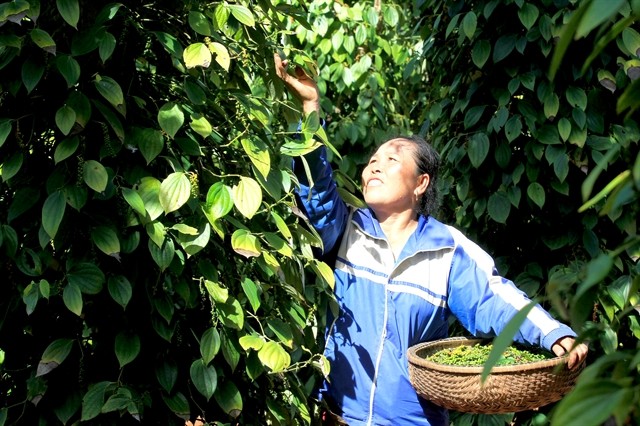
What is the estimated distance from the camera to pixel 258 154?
1.96 meters

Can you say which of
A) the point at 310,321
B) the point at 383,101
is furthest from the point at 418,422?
the point at 383,101

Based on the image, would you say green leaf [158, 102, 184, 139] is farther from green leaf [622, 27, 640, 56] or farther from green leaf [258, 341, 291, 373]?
green leaf [622, 27, 640, 56]

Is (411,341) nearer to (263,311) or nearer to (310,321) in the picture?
(310,321)

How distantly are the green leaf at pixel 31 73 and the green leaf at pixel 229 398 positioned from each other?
0.72m

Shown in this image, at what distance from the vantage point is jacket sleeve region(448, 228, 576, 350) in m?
2.23

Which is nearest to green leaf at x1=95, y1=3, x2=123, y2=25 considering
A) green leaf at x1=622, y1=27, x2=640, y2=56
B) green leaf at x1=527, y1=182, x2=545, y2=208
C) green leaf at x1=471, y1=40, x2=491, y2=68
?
green leaf at x1=471, y1=40, x2=491, y2=68

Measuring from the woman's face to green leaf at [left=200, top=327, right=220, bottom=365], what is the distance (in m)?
0.72

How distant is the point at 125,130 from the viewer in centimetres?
191

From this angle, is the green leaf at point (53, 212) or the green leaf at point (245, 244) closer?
the green leaf at point (53, 212)

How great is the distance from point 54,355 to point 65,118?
45 centimetres

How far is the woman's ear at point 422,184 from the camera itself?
259 centimetres

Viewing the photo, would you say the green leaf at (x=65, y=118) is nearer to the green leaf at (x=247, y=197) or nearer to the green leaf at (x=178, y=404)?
the green leaf at (x=247, y=197)

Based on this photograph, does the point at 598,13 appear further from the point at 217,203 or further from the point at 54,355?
the point at 54,355

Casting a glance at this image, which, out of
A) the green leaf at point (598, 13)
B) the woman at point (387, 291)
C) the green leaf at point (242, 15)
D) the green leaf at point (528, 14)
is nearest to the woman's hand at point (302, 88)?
the woman at point (387, 291)
